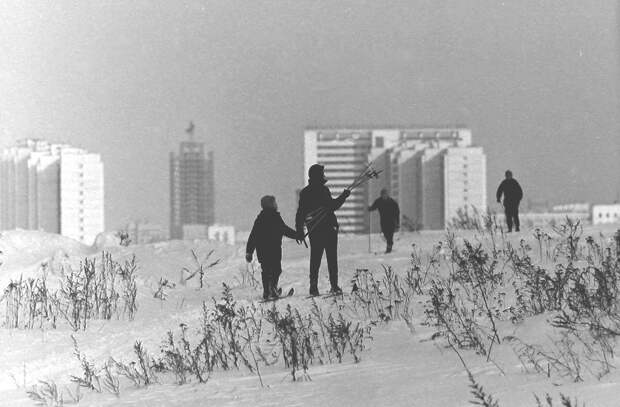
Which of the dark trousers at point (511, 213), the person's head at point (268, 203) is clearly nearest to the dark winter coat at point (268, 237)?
the person's head at point (268, 203)

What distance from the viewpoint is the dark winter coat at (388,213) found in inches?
716

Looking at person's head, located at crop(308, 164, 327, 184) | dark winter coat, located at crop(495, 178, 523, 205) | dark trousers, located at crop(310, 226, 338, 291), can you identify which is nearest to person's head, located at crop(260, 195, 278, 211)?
person's head, located at crop(308, 164, 327, 184)

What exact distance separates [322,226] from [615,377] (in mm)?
5658

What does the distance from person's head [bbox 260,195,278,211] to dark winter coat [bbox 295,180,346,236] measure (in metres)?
0.51

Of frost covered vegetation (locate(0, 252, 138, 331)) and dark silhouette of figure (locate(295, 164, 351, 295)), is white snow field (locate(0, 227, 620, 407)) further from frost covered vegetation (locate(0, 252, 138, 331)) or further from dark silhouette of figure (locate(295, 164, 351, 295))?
dark silhouette of figure (locate(295, 164, 351, 295))

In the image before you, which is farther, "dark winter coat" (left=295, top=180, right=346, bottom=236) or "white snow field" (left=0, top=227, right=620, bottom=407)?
"dark winter coat" (left=295, top=180, right=346, bottom=236)

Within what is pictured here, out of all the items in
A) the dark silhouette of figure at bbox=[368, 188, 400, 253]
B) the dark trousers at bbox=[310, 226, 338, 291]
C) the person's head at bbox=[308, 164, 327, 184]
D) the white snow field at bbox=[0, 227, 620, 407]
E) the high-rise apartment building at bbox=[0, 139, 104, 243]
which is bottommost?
the white snow field at bbox=[0, 227, 620, 407]

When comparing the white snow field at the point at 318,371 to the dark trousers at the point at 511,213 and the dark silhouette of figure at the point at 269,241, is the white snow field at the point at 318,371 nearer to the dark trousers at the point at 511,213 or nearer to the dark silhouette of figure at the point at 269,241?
the dark silhouette of figure at the point at 269,241

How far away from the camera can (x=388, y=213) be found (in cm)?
1833

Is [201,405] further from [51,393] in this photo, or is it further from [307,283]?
[307,283]

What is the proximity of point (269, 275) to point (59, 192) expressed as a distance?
167 m

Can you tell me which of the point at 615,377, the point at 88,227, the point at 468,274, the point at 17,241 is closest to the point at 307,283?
the point at 468,274

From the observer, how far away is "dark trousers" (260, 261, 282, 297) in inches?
445

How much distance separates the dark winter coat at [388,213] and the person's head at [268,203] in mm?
Result: 6668
